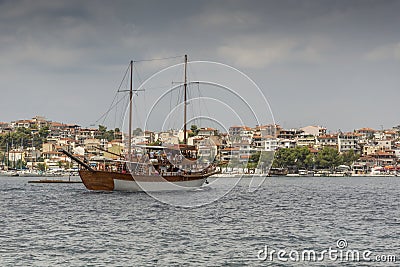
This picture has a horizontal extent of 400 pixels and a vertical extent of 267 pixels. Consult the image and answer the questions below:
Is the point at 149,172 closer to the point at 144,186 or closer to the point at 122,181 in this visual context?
the point at 144,186

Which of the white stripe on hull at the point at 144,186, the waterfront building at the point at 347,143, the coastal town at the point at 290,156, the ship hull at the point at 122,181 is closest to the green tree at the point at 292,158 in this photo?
the coastal town at the point at 290,156

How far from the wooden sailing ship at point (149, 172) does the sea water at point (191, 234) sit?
1154 cm

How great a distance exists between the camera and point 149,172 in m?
59.7

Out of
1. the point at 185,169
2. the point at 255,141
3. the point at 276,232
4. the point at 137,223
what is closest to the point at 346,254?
the point at 276,232

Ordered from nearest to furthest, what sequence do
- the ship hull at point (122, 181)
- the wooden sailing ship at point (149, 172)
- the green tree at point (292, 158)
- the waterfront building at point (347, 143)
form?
the ship hull at point (122, 181) < the wooden sailing ship at point (149, 172) < the green tree at point (292, 158) < the waterfront building at point (347, 143)

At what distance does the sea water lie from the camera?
937 inches

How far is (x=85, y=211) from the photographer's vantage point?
40062 mm

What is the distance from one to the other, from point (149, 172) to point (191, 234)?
98.7 feet

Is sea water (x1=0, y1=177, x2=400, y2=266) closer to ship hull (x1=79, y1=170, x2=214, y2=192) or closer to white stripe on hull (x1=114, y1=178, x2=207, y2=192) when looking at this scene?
ship hull (x1=79, y1=170, x2=214, y2=192)

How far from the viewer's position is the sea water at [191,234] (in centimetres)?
2380

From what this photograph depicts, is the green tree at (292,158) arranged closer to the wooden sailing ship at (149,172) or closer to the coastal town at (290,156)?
the coastal town at (290,156)

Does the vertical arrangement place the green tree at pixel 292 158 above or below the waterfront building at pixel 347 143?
below

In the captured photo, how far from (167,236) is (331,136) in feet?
548

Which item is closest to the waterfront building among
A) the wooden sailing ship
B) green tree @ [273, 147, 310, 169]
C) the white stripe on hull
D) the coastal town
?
the coastal town
